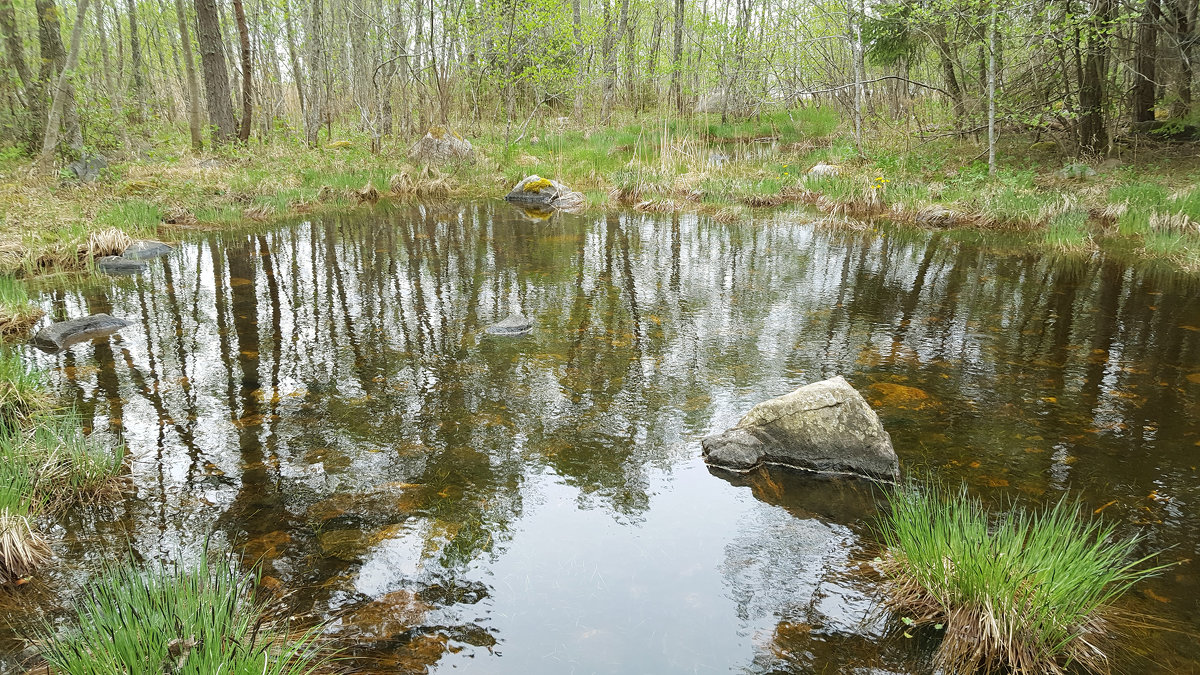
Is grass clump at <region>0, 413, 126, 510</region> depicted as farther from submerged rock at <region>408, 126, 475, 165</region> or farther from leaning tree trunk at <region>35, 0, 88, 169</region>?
submerged rock at <region>408, 126, 475, 165</region>

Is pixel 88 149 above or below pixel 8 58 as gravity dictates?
below

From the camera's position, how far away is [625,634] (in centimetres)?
Answer: 286

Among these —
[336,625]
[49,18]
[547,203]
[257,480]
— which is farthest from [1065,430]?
[49,18]

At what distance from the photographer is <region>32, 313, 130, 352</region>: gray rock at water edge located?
6094 mm

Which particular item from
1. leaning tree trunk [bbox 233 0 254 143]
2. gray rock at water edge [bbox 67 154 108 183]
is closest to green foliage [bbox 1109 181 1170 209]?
leaning tree trunk [bbox 233 0 254 143]

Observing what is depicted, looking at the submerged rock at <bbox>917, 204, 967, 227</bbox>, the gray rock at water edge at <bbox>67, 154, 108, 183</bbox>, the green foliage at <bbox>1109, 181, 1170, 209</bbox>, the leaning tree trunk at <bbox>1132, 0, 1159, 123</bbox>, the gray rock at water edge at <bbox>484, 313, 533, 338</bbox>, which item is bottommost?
the gray rock at water edge at <bbox>484, 313, 533, 338</bbox>

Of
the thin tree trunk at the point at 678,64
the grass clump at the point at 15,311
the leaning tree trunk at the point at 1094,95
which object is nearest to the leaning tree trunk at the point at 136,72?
the grass clump at the point at 15,311

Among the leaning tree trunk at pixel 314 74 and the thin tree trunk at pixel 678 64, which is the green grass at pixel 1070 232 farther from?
the leaning tree trunk at pixel 314 74

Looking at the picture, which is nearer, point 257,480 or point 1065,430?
point 257,480

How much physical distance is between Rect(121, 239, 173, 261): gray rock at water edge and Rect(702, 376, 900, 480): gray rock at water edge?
9.00 meters

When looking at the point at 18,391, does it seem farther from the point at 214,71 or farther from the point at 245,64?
the point at 214,71

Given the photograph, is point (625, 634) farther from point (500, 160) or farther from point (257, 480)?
point (500, 160)

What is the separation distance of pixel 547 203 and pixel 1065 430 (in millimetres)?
11860

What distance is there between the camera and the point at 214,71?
48.9 feet
